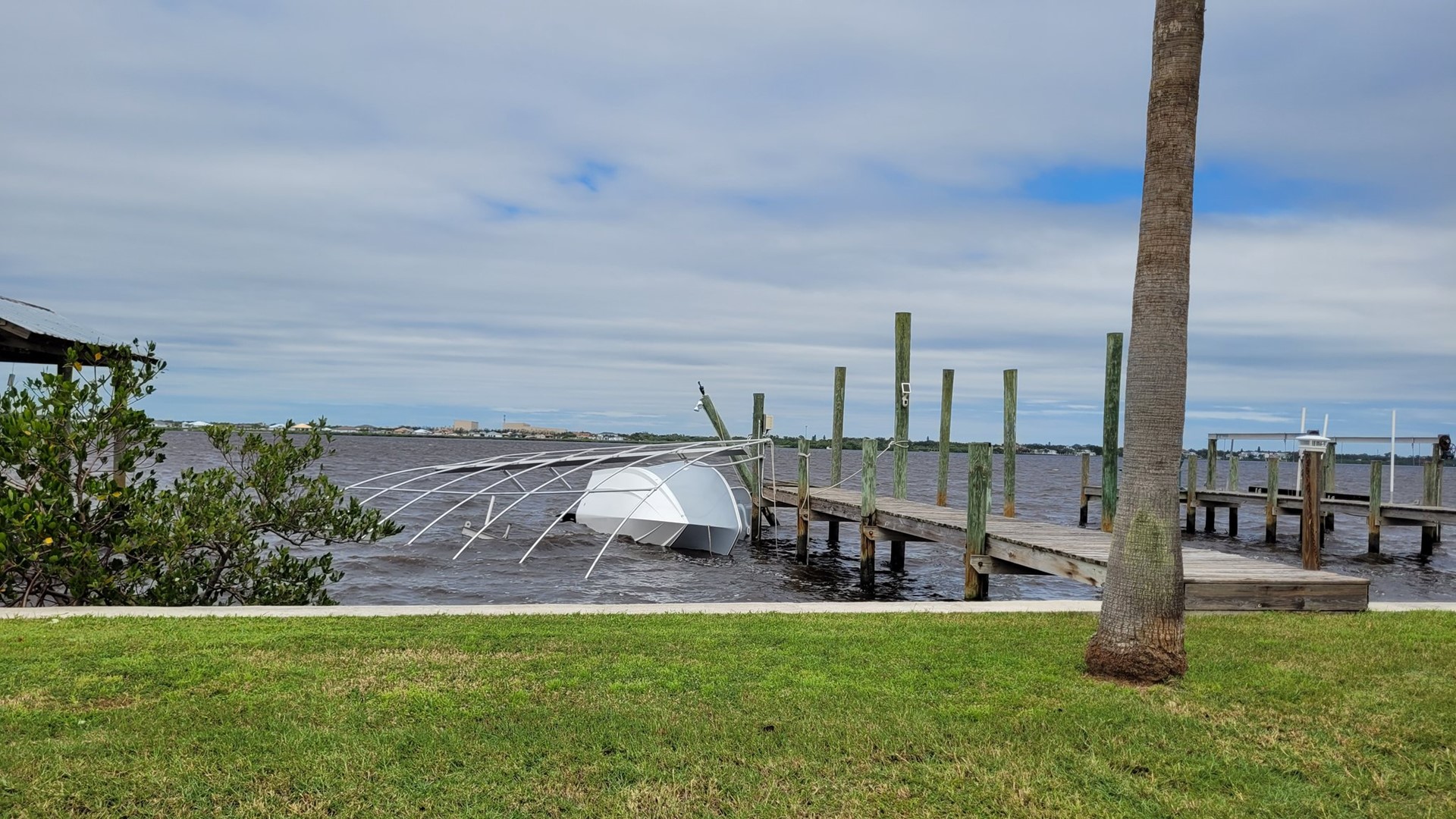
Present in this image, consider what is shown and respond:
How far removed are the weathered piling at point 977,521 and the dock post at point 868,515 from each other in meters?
2.84

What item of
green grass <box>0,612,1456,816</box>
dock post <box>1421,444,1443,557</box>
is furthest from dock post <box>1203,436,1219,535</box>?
green grass <box>0,612,1456,816</box>

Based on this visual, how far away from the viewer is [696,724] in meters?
5.45

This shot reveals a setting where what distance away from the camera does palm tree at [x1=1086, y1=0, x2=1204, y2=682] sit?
6344 millimetres

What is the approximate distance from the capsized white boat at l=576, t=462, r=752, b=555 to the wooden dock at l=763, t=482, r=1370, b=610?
12.8 ft

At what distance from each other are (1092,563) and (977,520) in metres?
2.48

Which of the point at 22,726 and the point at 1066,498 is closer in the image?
the point at 22,726

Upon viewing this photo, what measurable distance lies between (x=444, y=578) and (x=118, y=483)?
23.3 ft

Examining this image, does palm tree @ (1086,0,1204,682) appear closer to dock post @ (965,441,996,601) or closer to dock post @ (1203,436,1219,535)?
dock post @ (965,441,996,601)

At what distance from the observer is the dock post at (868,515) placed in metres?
16.2

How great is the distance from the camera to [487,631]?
7.88 metres

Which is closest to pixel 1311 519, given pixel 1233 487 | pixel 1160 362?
pixel 1160 362

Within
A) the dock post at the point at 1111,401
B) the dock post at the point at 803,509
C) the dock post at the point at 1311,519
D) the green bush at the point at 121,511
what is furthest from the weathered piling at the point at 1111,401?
the green bush at the point at 121,511

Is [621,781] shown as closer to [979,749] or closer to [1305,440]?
[979,749]

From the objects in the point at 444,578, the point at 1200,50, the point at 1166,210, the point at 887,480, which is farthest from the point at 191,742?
the point at 887,480
